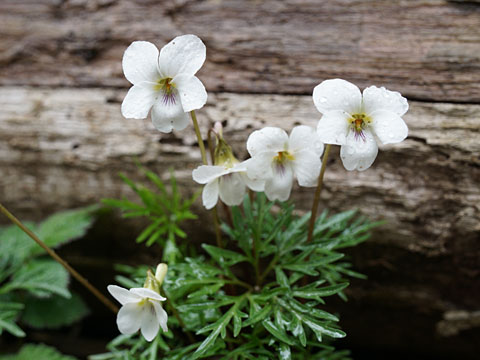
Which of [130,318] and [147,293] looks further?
[130,318]

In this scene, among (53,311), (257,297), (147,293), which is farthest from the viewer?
(53,311)

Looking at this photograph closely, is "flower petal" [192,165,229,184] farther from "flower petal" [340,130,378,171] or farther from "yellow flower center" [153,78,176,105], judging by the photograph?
"flower petal" [340,130,378,171]

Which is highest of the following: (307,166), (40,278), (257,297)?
(307,166)

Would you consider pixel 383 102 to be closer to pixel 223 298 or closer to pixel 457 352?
pixel 223 298

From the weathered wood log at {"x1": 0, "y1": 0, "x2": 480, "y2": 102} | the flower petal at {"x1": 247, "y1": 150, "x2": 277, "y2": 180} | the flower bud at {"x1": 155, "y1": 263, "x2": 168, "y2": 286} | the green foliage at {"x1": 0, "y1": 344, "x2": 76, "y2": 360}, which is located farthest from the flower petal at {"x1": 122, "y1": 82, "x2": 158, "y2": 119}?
the green foliage at {"x1": 0, "y1": 344, "x2": 76, "y2": 360}

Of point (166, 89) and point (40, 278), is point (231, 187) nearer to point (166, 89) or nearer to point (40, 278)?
point (166, 89)

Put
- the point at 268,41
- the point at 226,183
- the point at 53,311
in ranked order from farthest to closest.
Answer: the point at 53,311 < the point at 268,41 < the point at 226,183

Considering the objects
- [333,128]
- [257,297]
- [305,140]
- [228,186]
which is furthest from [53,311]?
[333,128]
